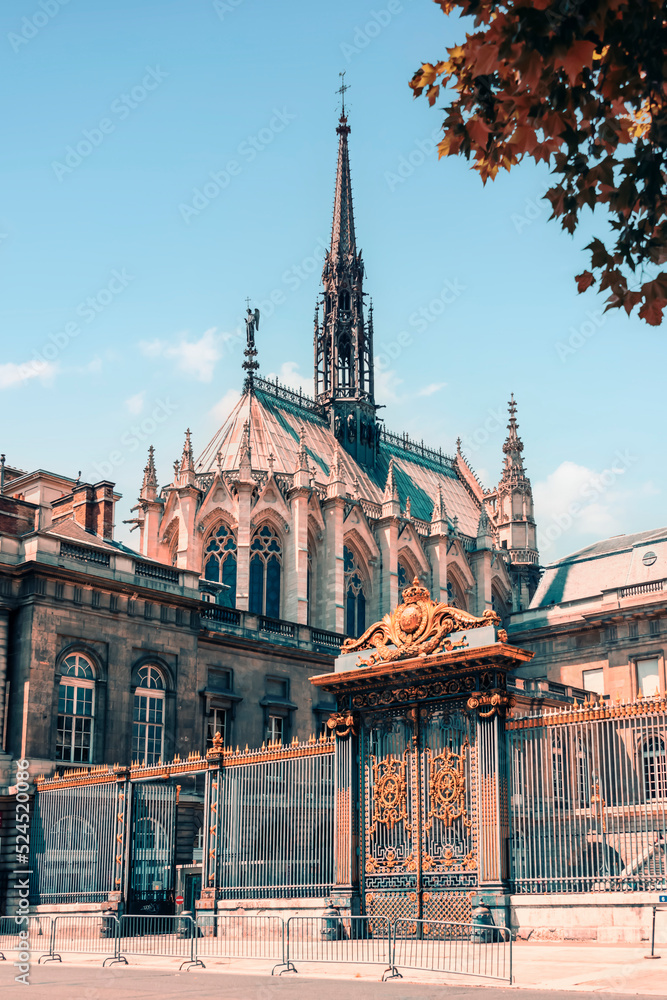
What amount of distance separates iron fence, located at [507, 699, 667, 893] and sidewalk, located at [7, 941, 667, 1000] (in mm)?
1069

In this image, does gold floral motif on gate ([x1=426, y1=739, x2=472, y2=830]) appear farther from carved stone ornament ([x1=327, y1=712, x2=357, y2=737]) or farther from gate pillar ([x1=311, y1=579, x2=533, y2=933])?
carved stone ornament ([x1=327, y1=712, x2=357, y2=737])

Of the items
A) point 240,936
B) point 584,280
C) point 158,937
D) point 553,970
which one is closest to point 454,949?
point 553,970

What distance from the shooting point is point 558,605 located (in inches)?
1919

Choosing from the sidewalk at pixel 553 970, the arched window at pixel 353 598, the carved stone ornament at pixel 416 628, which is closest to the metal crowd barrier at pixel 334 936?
the sidewalk at pixel 553 970

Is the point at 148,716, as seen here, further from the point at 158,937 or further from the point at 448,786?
the point at 448,786

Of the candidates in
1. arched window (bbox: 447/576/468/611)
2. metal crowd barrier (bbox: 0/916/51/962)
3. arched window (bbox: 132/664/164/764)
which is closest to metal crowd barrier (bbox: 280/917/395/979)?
metal crowd barrier (bbox: 0/916/51/962)

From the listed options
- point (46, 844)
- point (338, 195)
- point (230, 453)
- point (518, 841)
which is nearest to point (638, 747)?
point (518, 841)

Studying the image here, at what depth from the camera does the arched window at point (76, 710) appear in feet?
100

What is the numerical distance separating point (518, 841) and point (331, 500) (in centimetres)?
3356

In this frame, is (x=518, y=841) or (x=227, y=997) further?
(x=518, y=841)

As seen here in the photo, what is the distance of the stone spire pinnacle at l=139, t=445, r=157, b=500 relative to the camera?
50500 millimetres

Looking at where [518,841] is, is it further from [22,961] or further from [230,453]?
[230,453]

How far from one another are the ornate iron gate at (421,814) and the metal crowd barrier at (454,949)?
0.27 metres

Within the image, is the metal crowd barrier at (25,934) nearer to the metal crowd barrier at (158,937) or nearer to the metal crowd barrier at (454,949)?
the metal crowd barrier at (158,937)
